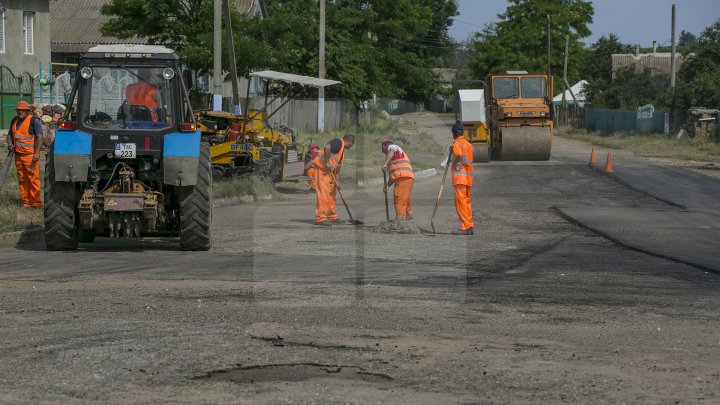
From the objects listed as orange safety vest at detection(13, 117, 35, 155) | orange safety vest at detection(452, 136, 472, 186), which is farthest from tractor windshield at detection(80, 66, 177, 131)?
orange safety vest at detection(452, 136, 472, 186)

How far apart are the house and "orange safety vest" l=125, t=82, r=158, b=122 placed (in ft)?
76.4

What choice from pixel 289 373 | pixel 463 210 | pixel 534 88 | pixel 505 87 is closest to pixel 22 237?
pixel 463 210

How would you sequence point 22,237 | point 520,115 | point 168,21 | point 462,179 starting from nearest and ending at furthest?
point 22,237 < point 462,179 < point 168,21 < point 520,115

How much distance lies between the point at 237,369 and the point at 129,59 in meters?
7.27

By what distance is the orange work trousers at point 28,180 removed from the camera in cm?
1661

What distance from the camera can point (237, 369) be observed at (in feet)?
22.3

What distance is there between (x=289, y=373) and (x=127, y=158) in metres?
6.94

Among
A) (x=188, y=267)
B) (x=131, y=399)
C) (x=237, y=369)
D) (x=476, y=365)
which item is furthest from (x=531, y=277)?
(x=131, y=399)

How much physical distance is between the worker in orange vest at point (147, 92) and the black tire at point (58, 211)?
1223mm

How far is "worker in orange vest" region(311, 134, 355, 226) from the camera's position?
17297mm

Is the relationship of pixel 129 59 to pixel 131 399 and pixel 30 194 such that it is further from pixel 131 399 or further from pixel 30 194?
pixel 131 399

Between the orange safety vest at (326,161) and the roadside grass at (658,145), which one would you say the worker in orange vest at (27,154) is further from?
the roadside grass at (658,145)

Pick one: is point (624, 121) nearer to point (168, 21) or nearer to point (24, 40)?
point (168, 21)

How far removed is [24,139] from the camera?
55.6 ft
